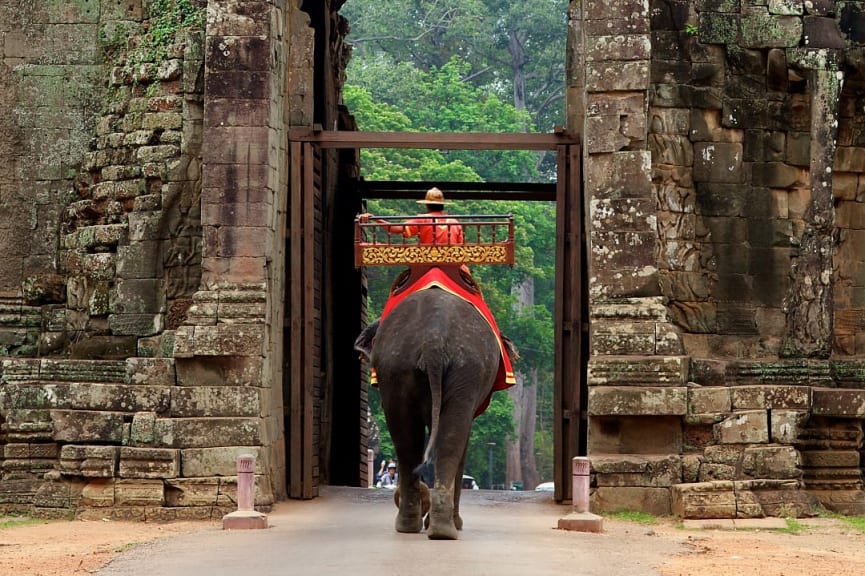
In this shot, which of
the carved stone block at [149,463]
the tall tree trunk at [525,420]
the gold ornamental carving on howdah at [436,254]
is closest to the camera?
the gold ornamental carving on howdah at [436,254]

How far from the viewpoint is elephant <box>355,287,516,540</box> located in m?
→ 10.8

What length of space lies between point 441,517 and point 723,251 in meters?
5.43

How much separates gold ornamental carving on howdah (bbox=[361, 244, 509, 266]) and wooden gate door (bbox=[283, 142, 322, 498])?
3.29m

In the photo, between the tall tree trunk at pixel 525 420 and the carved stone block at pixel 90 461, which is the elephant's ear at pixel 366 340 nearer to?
the carved stone block at pixel 90 461

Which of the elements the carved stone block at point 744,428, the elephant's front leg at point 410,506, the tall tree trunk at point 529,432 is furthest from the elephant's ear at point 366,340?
the tall tree trunk at point 529,432

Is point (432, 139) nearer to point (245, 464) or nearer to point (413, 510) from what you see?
point (245, 464)

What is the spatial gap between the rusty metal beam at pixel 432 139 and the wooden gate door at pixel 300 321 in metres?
0.13

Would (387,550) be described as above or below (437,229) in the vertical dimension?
below

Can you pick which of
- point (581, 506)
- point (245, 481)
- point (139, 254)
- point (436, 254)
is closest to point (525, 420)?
point (139, 254)

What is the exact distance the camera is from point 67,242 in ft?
50.0

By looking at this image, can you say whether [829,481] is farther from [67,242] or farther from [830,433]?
[67,242]

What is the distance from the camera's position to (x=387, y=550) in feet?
32.7

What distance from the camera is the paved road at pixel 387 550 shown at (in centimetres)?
919

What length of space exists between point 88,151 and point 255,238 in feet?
7.27
